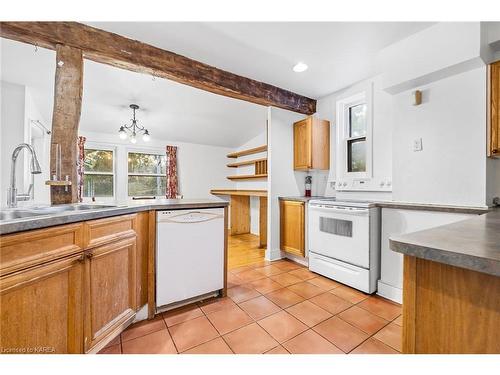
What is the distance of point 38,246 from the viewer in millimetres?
1025

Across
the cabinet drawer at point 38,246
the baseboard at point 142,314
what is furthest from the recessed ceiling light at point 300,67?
the baseboard at point 142,314

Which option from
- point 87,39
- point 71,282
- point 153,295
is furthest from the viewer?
point 87,39

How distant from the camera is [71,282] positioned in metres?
1.18

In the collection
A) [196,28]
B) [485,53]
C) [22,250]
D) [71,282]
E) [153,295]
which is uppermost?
[196,28]

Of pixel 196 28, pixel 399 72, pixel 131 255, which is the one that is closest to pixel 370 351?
pixel 131 255

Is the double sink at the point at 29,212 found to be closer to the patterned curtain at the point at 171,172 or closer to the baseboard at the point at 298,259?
the baseboard at the point at 298,259

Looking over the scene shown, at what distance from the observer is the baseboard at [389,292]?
6.94ft

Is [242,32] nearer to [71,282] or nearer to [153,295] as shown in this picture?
[71,282]

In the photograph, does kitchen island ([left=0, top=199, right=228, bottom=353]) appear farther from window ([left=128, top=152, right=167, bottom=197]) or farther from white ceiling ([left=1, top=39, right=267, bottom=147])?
window ([left=128, top=152, right=167, bottom=197])

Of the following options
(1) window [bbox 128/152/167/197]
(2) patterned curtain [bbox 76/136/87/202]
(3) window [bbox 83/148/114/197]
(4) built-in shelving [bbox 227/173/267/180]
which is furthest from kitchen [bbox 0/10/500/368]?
(1) window [bbox 128/152/167/197]

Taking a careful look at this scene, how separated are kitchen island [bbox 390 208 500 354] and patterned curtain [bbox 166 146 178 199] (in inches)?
193

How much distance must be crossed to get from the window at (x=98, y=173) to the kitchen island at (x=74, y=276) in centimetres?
325

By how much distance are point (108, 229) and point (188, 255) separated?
28.0 inches
